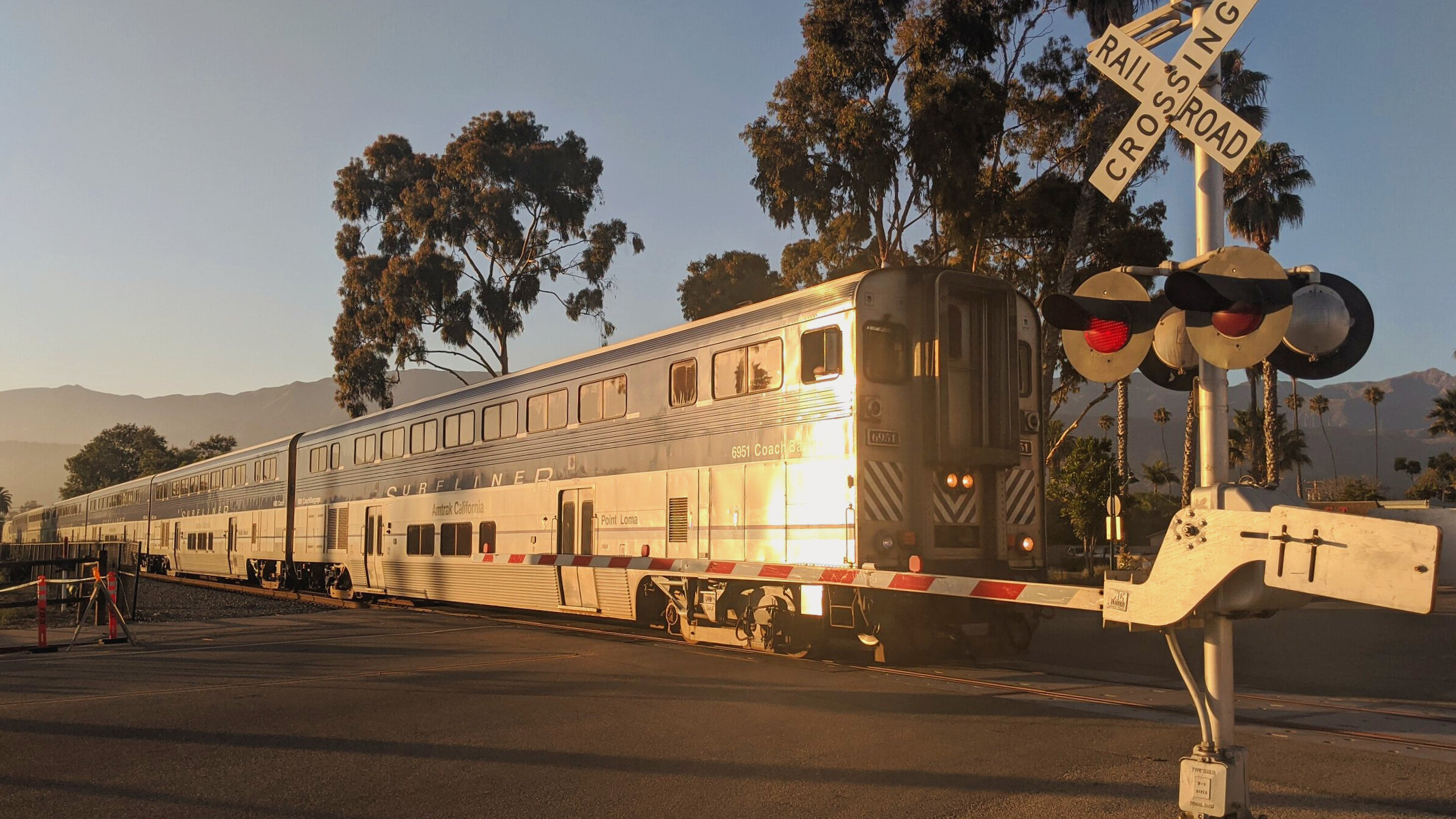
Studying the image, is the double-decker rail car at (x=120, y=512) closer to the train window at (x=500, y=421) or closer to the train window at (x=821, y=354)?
the train window at (x=500, y=421)

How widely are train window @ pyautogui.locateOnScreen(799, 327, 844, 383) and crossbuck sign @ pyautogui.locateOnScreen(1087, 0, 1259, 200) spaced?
6.73 metres

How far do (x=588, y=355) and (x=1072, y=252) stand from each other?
15.0m

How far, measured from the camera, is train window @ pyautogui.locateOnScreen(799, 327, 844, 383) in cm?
1205

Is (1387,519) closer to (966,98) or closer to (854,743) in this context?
(854,743)

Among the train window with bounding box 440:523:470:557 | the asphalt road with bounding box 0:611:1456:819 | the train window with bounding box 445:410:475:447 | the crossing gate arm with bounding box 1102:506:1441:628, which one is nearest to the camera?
the crossing gate arm with bounding box 1102:506:1441:628

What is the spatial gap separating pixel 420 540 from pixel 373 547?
288 centimetres

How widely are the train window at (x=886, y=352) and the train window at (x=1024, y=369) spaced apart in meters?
1.70

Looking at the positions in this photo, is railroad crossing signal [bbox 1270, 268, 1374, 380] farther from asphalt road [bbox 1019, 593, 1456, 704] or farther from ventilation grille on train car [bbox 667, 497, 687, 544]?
ventilation grille on train car [bbox 667, 497, 687, 544]

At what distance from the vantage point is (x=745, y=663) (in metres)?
12.3

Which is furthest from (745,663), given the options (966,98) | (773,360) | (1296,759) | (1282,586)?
(966,98)

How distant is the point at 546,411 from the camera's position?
693 inches

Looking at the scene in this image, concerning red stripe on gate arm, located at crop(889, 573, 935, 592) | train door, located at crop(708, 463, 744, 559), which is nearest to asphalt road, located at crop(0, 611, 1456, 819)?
red stripe on gate arm, located at crop(889, 573, 935, 592)

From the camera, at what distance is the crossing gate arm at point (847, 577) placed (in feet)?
19.8

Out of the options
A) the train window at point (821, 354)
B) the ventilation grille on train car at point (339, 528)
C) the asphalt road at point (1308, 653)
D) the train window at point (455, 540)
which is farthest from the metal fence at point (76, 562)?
the asphalt road at point (1308, 653)
